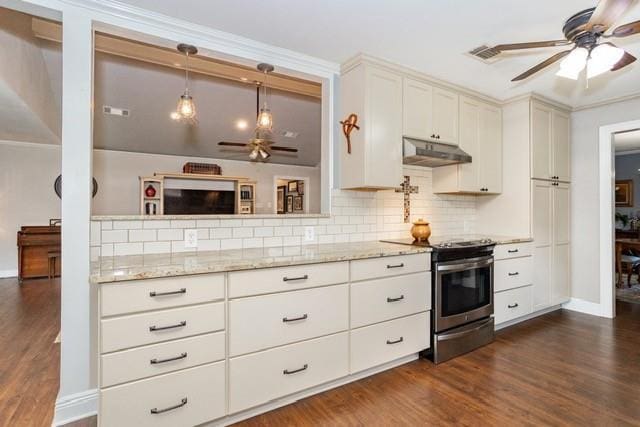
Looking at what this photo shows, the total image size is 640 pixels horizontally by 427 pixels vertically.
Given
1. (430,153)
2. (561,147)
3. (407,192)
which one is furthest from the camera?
(561,147)

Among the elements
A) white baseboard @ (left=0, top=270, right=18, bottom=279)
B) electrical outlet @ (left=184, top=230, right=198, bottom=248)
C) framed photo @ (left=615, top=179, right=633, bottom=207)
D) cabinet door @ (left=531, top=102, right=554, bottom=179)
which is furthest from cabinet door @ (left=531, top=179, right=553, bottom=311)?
white baseboard @ (left=0, top=270, right=18, bottom=279)

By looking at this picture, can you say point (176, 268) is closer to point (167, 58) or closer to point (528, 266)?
point (167, 58)

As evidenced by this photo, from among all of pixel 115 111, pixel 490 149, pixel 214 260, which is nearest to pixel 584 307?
pixel 490 149

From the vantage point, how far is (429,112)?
3.03 meters

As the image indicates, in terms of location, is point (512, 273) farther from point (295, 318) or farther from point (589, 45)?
point (295, 318)

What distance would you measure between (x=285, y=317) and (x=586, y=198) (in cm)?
385

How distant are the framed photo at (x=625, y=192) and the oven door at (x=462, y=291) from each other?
6.50 meters

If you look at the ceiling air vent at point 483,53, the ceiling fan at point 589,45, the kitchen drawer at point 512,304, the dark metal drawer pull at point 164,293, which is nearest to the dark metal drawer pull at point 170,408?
the dark metal drawer pull at point 164,293

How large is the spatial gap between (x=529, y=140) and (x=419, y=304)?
226cm

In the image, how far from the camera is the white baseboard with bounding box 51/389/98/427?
1854 millimetres

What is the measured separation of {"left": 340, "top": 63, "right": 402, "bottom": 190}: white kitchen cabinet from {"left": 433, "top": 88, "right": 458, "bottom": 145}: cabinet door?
0.48 meters

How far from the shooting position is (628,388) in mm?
2197

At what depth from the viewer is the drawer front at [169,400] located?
1.54 m

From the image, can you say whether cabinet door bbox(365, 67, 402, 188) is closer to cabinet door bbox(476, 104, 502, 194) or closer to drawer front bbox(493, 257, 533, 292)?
cabinet door bbox(476, 104, 502, 194)
